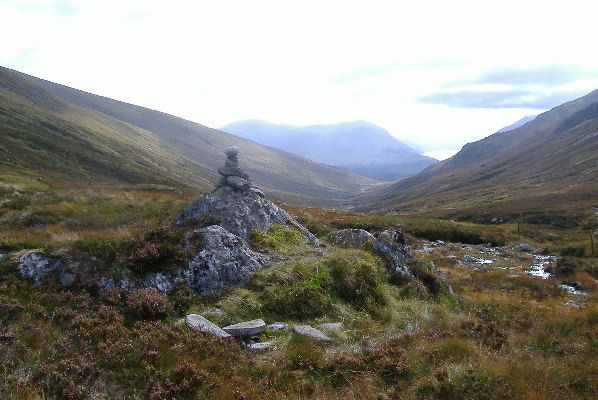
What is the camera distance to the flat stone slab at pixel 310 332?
10.3 metres

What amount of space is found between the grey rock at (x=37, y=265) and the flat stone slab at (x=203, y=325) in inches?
176

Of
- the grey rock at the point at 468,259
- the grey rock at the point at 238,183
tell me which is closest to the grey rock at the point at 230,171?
the grey rock at the point at 238,183

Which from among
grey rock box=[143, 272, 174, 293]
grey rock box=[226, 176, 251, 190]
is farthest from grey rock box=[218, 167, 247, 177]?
grey rock box=[143, 272, 174, 293]

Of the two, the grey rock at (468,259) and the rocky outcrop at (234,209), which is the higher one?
the rocky outcrop at (234,209)

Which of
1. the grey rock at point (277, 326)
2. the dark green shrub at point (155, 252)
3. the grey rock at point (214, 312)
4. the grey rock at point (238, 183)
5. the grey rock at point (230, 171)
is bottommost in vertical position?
the grey rock at point (214, 312)

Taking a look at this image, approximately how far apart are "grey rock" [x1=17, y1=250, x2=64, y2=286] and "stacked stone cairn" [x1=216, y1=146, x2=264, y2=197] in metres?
9.72

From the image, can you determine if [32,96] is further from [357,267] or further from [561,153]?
[561,153]

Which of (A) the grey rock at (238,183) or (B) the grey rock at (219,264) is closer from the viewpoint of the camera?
(B) the grey rock at (219,264)

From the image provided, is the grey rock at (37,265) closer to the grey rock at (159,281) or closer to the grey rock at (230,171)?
the grey rock at (159,281)

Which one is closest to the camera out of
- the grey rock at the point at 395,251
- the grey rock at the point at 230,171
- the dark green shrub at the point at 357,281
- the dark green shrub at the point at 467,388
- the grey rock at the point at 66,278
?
the dark green shrub at the point at 467,388

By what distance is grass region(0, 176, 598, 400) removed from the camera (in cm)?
737

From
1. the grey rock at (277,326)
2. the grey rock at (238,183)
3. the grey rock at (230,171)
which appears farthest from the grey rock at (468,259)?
the grey rock at (277,326)

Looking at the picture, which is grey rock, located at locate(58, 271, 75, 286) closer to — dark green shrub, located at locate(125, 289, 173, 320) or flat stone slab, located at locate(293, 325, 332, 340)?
dark green shrub, located at locate(125, 289, 173, 320)

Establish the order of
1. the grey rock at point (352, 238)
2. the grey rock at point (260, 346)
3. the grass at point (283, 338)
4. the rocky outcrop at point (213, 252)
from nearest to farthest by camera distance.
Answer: the grass at point (283, 338) → the grey rock at point (260, 346) → the rocky outcrop at point (213, 252) → the grey rock at point (352, 238)
